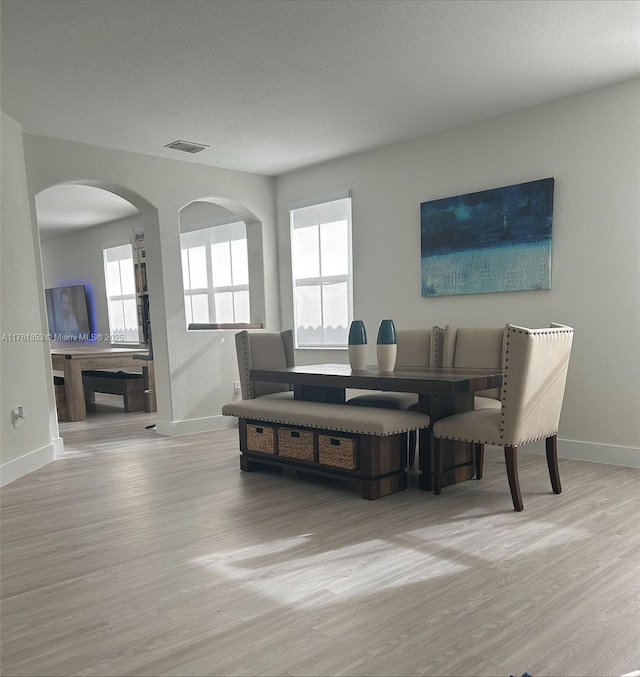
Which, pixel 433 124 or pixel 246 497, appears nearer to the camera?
pixel 246 497

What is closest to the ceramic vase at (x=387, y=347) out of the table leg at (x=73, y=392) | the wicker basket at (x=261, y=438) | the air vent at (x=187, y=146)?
the wicker basket at (x=261, y=438)

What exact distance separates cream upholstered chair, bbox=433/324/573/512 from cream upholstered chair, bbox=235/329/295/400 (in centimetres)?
150

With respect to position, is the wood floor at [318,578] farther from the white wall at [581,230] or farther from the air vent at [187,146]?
the air vent at [187,146]

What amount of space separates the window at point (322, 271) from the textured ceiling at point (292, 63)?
1067 mm

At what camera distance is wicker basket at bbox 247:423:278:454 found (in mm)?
3689

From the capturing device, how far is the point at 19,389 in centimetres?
390

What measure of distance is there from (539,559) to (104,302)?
8414mm

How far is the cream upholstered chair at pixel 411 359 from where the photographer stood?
3744 mm

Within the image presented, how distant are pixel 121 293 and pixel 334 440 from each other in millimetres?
6575

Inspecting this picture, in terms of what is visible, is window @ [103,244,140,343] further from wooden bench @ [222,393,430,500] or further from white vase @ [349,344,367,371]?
white vase @ [349,344,367,371]

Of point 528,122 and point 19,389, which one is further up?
point 528,122

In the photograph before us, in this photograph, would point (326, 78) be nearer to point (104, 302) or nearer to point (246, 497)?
point (246, 497)

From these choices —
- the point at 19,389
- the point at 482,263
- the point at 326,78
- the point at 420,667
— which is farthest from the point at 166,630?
the point at 482,263

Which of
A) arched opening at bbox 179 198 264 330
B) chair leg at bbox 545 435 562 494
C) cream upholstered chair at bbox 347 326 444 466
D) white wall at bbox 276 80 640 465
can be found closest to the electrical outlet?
cream upholstered chair at bbox 347 326 444 466
